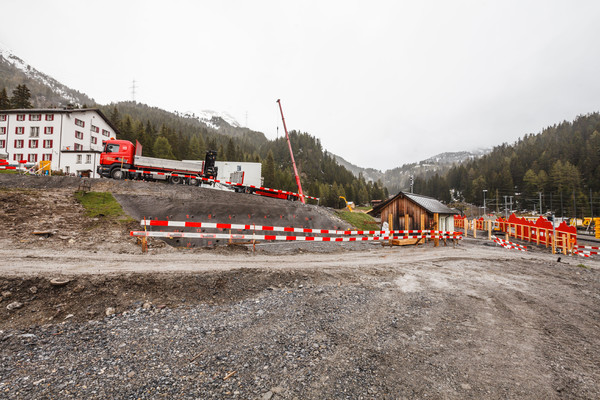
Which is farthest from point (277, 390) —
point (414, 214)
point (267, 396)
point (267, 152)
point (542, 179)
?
point (267, 152)

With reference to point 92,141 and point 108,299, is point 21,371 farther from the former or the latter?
point 92,141

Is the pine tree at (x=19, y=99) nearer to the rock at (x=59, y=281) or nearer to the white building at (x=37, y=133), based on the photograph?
the white building at (x=37, y=133)

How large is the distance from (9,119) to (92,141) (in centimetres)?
1319

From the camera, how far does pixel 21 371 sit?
3.45 m

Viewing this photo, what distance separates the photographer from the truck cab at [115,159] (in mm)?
22094

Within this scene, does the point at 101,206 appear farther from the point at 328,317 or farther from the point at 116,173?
the point at 328,317

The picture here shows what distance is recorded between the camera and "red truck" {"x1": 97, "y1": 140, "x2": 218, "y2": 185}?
22172 millimetres

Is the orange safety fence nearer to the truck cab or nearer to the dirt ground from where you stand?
the dirt ground

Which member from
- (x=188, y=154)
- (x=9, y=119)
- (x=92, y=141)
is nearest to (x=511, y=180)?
(x=188, y=154)

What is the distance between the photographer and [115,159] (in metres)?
22.3

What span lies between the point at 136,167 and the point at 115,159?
5.56 feet

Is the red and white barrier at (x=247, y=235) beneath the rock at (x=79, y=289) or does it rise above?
above

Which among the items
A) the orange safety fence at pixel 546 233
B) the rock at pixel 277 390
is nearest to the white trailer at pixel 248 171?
the orange safety fence at pixel 546 233

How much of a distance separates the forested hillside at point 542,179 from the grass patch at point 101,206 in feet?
310
